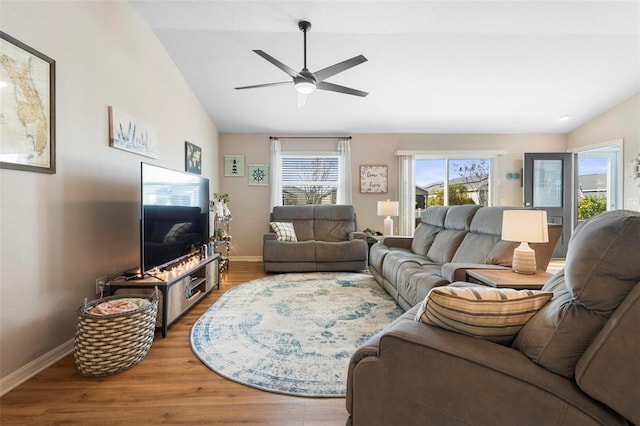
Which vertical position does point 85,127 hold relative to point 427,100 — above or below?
below

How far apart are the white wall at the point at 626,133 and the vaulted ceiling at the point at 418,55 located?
159 mm

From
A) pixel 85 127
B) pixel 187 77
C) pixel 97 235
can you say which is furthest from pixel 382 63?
pixel 97 235

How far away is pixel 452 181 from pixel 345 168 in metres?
2.12

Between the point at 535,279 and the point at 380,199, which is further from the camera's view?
the point at 380,199

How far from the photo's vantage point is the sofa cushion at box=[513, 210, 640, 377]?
845 mm

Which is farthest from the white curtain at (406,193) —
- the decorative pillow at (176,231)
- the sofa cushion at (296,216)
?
the decorative pillow at (176,231)

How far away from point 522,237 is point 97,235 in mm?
3161

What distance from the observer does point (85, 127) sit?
225 cm

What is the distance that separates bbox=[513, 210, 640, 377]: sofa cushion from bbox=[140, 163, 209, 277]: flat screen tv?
2464 millimetres

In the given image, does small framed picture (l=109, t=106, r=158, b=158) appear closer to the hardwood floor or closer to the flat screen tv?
the flat screen tv

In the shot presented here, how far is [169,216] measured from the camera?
2658 millimetres

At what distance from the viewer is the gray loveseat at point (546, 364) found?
790 mm

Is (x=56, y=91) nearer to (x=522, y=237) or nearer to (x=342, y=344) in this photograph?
(x=342, y=344)

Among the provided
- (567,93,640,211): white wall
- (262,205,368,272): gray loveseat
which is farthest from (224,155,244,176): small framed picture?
(567,93,640,211): white wall
